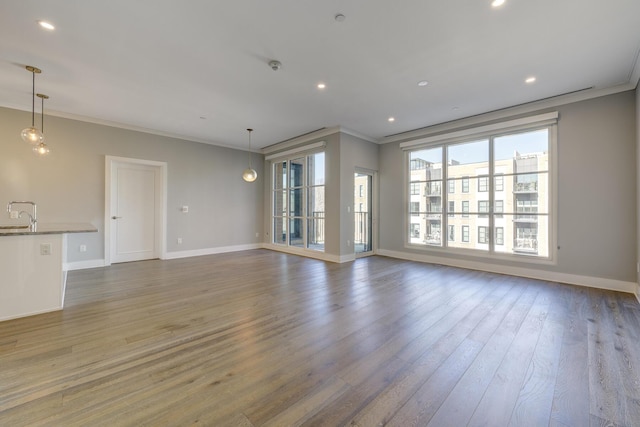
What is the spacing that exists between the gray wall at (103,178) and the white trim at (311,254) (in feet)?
2.36

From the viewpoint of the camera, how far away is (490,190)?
497cm

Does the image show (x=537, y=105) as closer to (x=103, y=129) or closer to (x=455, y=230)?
(x=455, y=230)

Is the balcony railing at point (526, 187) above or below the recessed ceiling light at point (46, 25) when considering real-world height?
below

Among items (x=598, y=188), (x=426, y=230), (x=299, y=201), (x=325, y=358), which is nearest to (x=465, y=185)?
(x=426, y=230)

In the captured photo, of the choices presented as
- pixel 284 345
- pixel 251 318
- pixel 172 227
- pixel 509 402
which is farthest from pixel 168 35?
pixel 172 227

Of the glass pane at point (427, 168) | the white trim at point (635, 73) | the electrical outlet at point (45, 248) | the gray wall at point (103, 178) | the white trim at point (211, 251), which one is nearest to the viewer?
the electrical outlet at point (45, 248)

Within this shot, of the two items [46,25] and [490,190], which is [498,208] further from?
[46,25]

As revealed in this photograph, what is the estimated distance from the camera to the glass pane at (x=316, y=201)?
20.6 feet

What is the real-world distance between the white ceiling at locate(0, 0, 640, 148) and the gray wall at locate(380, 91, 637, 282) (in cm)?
41

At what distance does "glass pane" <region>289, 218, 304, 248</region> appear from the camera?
6.84 m

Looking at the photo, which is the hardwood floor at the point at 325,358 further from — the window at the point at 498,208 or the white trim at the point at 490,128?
the white trim at the point at 490,128

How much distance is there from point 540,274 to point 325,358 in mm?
4318

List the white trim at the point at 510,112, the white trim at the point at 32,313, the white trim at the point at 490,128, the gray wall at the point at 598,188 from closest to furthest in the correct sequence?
the white trim at the point at 32,313 < the gray wall at the point at 598,188 < the white trim at the point at 510,112 < the white trim at the point at 490,128

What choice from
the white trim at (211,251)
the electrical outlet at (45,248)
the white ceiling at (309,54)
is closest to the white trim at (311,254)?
the white trim at (211,251)
